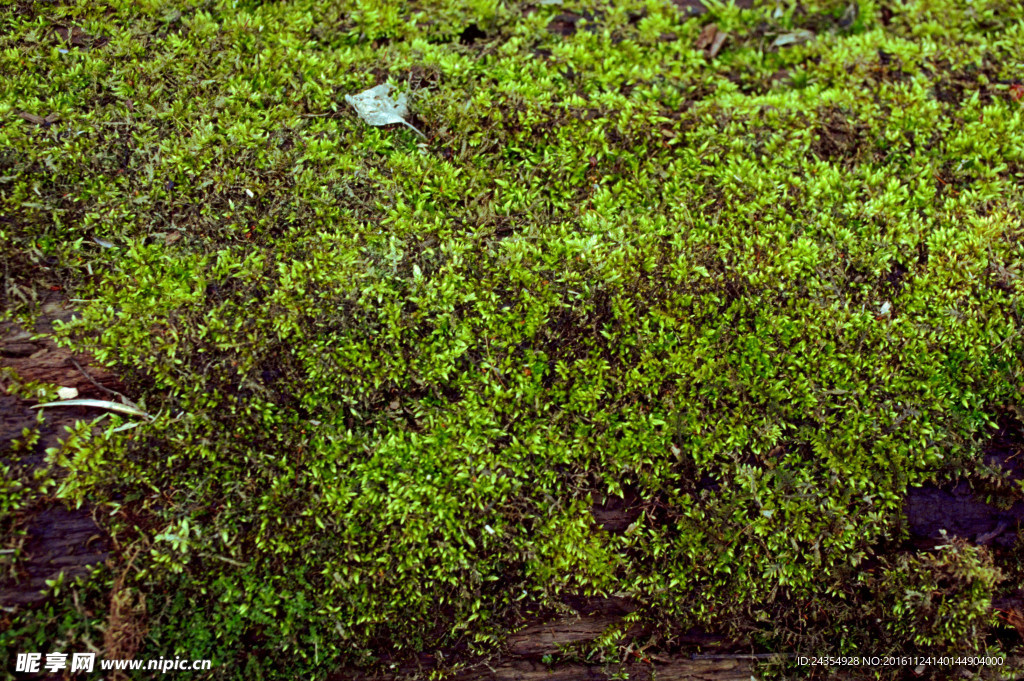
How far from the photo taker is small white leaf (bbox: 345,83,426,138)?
12.9 ft

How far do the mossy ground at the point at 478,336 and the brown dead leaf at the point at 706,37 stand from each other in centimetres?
81

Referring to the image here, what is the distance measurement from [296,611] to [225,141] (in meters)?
3.01

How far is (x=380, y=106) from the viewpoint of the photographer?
156 inches

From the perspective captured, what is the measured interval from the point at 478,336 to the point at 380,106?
6.07ft

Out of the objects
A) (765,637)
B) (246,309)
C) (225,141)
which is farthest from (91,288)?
(765,637)

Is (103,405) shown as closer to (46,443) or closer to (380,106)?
(46,443)

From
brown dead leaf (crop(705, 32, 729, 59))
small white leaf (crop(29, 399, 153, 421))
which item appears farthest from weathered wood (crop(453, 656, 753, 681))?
brown dead leaf (crop(705, 32, 729, 59))

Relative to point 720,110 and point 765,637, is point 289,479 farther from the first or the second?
point 720,110

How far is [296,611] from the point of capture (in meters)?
3.16

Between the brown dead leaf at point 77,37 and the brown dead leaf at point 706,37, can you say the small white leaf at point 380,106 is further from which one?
the brown dead leaf at point 706,37

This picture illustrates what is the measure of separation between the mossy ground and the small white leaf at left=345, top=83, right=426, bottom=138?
79 mm

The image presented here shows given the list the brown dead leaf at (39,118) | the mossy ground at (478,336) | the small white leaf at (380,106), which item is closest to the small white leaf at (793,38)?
the mossy ground at (478,336)

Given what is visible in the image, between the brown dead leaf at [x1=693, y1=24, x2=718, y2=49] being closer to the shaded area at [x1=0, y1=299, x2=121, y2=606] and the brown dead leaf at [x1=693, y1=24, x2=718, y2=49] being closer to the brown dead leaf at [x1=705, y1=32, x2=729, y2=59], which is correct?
the brown dead leaf at [x1=705, y1=32, x2=729, y2=59]

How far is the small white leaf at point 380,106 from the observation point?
3.93 metres
